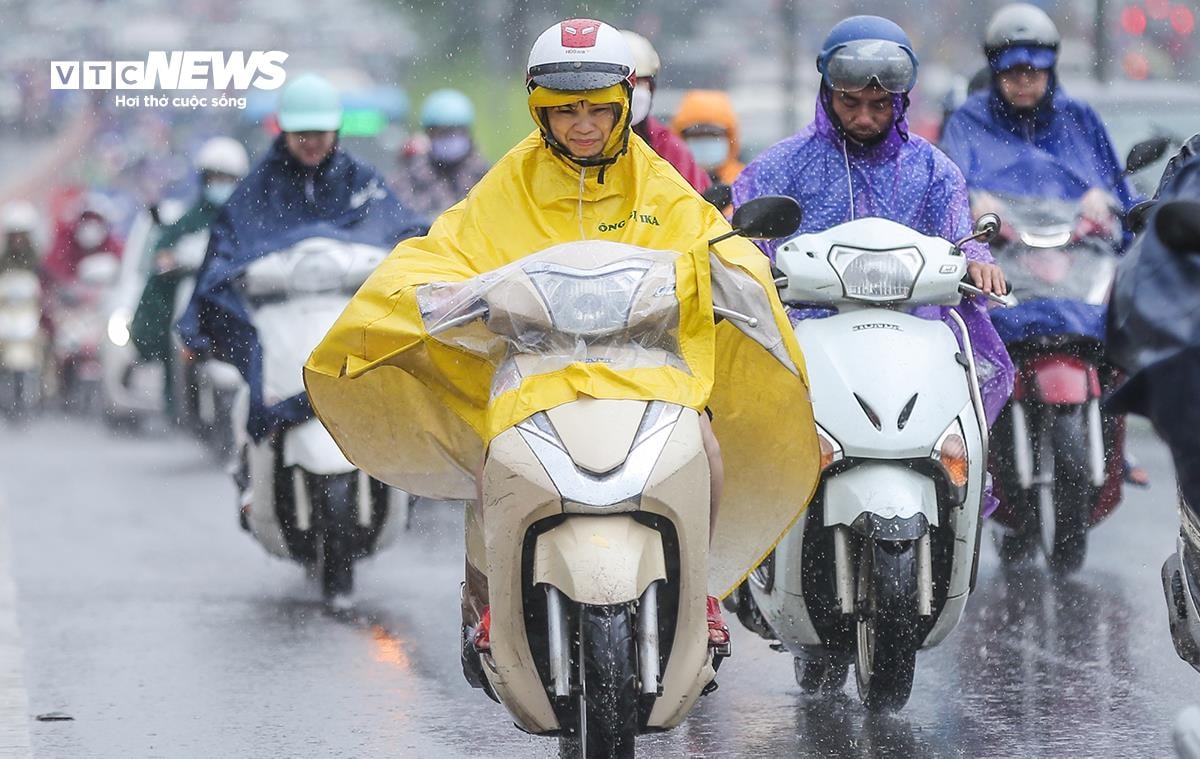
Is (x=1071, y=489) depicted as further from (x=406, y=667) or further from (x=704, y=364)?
(x=704, y=364)

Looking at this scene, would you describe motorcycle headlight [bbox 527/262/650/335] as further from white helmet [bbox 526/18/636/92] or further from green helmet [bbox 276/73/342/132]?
green helmet [bbox 276/73/342/132]

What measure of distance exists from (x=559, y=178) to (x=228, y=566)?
4.86 metres

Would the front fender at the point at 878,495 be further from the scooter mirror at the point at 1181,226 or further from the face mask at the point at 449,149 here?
the face mask at the point at 449,149

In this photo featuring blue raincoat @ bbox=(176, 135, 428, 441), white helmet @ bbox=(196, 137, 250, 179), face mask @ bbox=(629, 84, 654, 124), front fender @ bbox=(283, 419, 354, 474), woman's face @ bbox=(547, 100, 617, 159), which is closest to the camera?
woman's face @ bbox=(547, 100, 617, 159)

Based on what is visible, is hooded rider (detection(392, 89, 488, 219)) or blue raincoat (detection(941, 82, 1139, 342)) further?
hooded rider (detection(392, 89, 488, 219))

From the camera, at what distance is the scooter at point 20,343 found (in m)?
20.6

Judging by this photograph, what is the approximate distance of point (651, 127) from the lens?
1062 cm

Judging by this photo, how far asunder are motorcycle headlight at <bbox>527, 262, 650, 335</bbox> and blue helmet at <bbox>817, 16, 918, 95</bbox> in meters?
2.13

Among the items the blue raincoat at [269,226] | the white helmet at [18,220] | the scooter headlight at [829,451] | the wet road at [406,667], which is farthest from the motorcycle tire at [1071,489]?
the white helmet at [18,220]

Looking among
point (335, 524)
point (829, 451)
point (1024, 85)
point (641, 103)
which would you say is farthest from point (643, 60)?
point (829, 451)

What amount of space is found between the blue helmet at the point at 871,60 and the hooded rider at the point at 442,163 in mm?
8443

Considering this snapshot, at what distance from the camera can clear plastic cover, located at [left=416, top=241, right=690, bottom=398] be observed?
585cm

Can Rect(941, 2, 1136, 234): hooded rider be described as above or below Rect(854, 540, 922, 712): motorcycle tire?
above

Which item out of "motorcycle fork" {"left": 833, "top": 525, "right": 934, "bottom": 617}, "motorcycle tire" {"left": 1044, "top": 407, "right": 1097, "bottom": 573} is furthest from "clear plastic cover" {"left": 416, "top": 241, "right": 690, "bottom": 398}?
"motorcycle tire" {"left": 1044, "top": 407, "right": 1097, "bottom": 573}
